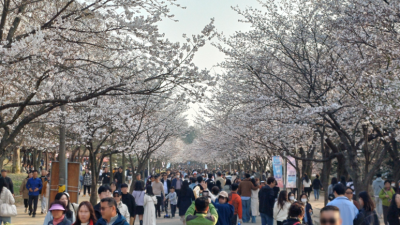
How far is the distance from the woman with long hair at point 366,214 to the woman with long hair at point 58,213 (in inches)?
175

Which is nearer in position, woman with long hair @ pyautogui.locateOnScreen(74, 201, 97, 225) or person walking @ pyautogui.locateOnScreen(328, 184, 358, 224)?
woman with long hair @ pyautogui.locateOnScreen(74, 201, 97, 225)

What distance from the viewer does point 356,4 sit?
10.4m

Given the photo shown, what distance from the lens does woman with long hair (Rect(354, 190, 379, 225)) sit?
22.0 ft

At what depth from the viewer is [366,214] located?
720cm

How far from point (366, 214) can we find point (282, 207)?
3284 millimetres

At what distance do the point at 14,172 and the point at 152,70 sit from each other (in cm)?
3471

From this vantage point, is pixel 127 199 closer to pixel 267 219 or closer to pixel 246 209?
pixel 267 219

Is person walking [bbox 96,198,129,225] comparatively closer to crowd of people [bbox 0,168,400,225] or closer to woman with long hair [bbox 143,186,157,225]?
crowd of people [bbox 0,168,400,225]

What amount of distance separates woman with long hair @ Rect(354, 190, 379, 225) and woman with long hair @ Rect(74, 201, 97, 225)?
4.09 m

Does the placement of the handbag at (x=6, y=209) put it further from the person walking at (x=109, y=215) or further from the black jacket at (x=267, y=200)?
the black jacket at (x=267, y=200)

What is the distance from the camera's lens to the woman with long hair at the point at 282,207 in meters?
10.3

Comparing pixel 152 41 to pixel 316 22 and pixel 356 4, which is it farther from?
pixel 316 22

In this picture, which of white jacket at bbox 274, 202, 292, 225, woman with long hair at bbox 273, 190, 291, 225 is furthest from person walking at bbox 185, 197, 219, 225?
white jacket at bbox 274, 202, 292, 225

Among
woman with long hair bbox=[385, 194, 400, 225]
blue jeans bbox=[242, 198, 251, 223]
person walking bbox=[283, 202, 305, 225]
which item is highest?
person walking bbox=[283, 202, 305, 225]
